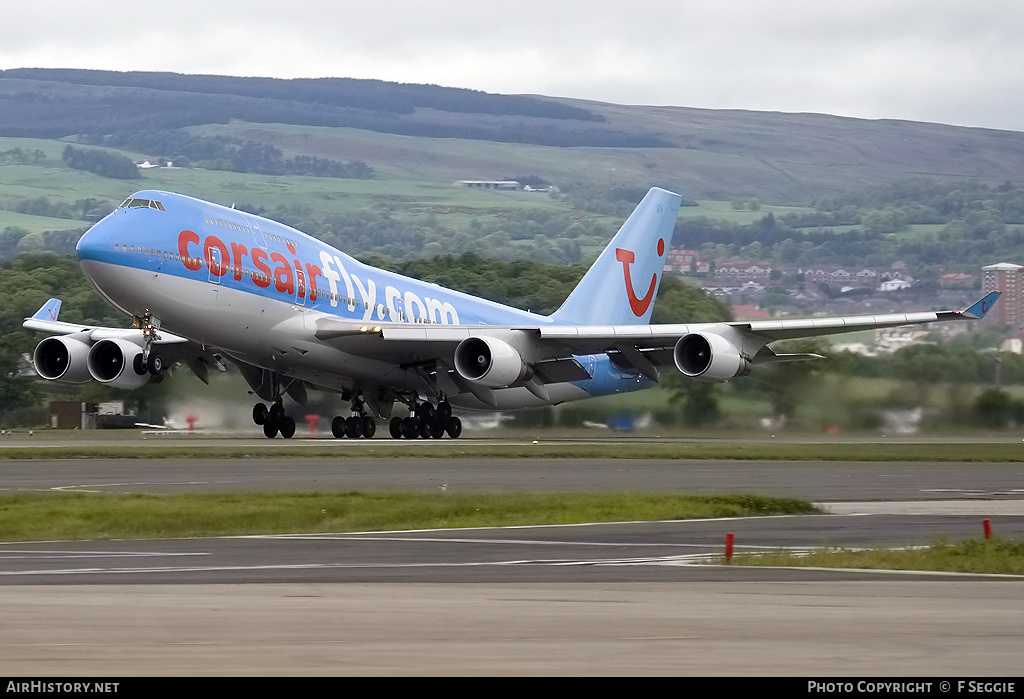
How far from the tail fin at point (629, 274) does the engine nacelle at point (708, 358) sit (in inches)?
360

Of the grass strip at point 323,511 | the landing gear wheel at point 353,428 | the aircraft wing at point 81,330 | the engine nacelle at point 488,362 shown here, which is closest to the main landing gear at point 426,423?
the landing gear wheel at point 353,428

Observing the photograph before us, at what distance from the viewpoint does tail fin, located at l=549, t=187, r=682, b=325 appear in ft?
178

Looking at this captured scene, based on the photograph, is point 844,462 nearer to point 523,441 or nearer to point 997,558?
point 523,441

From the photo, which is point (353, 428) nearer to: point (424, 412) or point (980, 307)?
point (424, 412)

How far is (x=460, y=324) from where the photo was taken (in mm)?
50188

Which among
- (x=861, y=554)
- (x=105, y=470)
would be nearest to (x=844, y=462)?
(x=105, y=470)

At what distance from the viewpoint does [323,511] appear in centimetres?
2356

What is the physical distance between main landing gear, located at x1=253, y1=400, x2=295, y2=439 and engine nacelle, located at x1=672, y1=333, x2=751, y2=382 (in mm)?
10929

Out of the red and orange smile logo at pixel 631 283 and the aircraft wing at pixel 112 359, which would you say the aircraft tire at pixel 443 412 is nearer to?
the aircraft wing at pixel 112 359

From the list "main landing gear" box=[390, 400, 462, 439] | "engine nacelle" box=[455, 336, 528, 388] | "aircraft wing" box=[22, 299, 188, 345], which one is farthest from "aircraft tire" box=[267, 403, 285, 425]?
"engine nacelle" box=[455, 336, 528, 388]

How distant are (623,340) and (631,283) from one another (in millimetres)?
10417

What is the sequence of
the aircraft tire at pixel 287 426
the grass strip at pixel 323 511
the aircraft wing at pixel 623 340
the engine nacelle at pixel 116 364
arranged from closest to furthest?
the grass strip at pixel 323 511
the aircraft wing at pixel 623 340
the engine nacelle at pixel 116 364
the aircraft tire at pixel 287 426

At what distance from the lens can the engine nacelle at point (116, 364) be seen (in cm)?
4622

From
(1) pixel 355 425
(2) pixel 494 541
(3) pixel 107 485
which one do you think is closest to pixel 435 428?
→ (1) pixel 355 425
